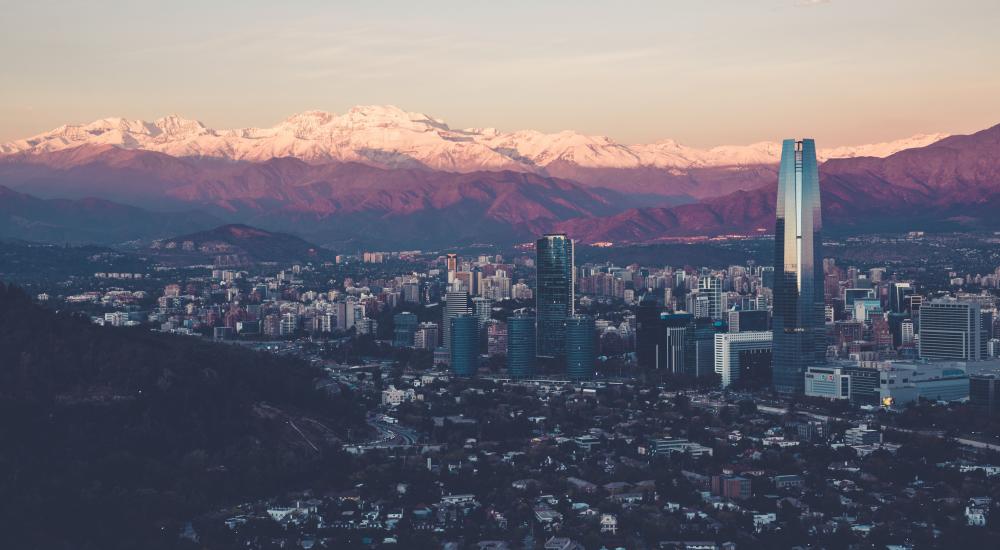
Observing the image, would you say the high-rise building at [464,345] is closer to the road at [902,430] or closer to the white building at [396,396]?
the white building at [396,396]

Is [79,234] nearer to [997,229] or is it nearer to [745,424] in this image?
[997,229]

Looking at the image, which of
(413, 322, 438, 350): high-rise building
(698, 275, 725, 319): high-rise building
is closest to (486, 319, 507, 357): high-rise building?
(413, 322, 438, 350): high-rise building

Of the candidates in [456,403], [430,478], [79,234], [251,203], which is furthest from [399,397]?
[251,203]

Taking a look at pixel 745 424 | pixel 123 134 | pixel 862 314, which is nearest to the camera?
pixel 745 424

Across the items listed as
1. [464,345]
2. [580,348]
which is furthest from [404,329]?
[580,348]

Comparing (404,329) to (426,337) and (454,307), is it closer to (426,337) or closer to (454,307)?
(426,337)

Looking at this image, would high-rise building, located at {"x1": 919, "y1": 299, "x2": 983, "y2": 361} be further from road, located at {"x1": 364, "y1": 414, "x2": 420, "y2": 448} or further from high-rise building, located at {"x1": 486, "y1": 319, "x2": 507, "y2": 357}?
road, located at {"x1": 364, "y1": 414, "x2": 420, "y2": 448}
